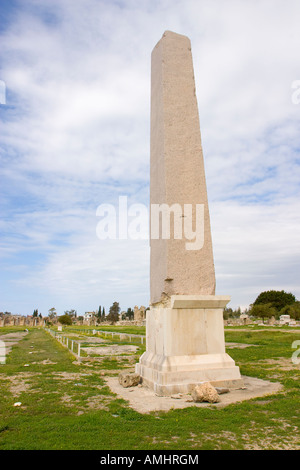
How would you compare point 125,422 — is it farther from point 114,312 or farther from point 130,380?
point 114,312

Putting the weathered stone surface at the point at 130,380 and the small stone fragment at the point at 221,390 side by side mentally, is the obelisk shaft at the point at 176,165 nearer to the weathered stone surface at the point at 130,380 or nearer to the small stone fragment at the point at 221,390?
the weathered stone surface at the point at 130,380

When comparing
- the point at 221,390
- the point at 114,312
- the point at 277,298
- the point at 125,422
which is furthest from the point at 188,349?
the point at 114,312

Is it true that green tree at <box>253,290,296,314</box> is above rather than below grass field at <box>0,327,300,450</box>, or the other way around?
above

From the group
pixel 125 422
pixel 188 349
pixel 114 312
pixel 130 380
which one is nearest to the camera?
pixel 125 422

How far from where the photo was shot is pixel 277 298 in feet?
206

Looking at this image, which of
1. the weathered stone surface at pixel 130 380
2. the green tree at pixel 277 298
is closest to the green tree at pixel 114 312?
the green tree at pixel 277 298

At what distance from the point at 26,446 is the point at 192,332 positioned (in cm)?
364

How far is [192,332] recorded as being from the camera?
20.9 ft

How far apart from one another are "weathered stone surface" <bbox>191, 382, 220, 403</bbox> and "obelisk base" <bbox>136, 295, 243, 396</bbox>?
47cm

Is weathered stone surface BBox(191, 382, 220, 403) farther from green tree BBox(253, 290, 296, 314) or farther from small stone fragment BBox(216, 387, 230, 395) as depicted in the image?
green tree BBox(253, 290, 296, 314)

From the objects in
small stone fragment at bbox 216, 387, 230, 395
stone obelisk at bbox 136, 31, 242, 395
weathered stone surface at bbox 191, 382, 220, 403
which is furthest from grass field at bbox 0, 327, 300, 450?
stone obelisk at bbox 136, 31, 242, 395

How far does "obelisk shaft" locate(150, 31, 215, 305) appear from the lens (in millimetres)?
6641

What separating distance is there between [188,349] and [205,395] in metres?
1.11
